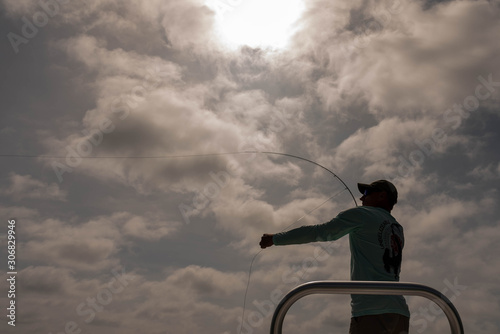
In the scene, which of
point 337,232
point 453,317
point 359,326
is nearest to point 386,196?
point 337,232

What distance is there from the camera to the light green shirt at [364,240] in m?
4.36

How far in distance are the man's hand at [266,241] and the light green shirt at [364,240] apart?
0.04m

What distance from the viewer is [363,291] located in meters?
2.96

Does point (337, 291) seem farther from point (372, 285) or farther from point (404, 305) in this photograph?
point (404, 305)

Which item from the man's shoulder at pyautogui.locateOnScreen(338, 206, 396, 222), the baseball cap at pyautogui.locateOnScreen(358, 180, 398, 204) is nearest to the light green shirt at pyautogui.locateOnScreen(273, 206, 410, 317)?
the man's shoulder at pyautogui.locateOnScreen(338, 206, 396, 222)

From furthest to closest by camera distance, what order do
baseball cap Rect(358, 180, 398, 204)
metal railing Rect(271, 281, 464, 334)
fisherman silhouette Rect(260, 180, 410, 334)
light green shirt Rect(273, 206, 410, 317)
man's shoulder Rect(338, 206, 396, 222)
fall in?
1. baseball cap Rect(358, 180, 398, 204)
2. man's shoulder Rect(338, 206, 396, 222)
3. light green shirt Rect(273, 206, 410, 317)
4. fisherman silhouette Rect(260, 180, 410, 334)
5. metal railing Rect(271, 281, 464, 334)

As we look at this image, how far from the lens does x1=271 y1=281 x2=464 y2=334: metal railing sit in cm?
290

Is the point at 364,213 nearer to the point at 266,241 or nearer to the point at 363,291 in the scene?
the point at 266,241

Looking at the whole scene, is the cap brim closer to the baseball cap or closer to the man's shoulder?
the baseball cap

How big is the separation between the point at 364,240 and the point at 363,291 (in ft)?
5.20

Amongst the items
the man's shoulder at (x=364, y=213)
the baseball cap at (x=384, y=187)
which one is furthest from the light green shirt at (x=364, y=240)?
the baseball cap at (x=384, y=187)

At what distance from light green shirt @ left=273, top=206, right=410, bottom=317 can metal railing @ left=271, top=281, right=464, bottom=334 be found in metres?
1.30

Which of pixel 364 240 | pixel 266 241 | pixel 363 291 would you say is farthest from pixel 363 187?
pixel 363 291

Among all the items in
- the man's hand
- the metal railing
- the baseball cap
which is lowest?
the metal railing
